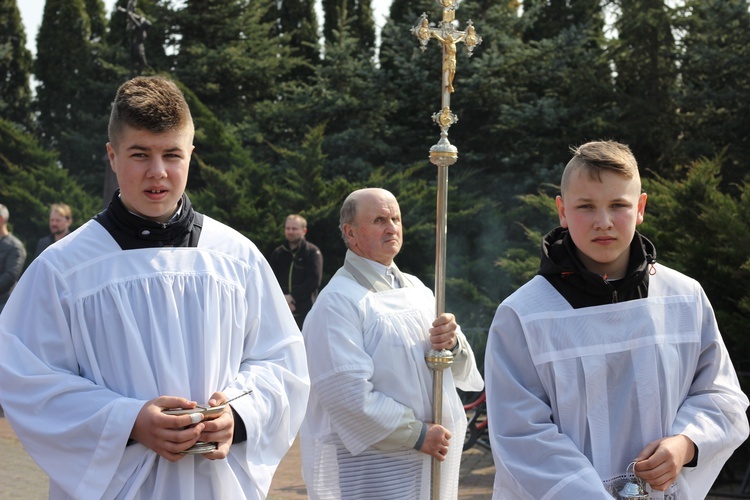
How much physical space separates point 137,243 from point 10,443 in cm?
690

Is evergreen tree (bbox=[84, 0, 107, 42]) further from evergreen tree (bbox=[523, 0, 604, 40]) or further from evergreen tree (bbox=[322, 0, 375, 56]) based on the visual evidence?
evergreen tree (bbox=[523, 0, 604, 40])

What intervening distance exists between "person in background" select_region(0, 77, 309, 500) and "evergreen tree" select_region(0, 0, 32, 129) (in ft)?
87.8

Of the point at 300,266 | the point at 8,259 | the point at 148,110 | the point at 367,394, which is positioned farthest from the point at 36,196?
the point at 148,110

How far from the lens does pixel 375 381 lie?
15.4 ft

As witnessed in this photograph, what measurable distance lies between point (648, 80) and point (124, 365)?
1555cm

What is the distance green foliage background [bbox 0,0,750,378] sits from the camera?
16266 millimetres

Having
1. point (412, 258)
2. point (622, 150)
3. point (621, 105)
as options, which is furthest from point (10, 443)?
point (621, 105)

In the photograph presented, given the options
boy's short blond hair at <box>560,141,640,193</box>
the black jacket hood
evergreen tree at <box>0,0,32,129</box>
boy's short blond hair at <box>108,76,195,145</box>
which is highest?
evergreen tree at <box>0,0,32,129</box>

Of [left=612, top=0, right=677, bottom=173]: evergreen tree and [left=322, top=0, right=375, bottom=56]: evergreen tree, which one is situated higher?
[left=322, top=0, right=375, bottom=56]: evergreen tree

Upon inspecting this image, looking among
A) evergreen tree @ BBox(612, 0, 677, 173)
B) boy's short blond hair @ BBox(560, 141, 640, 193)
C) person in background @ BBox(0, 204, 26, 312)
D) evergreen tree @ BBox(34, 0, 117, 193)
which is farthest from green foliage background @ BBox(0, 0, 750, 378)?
boy's short blond hair @ BBox(560, 141, 640, 193)

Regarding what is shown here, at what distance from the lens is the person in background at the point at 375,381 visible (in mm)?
4594

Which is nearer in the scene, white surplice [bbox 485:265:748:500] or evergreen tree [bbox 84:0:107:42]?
white surplice [bbox 485:265:748:500]

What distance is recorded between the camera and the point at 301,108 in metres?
20.7

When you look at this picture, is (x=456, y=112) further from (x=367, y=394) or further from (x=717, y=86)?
(x=367, y=394)
